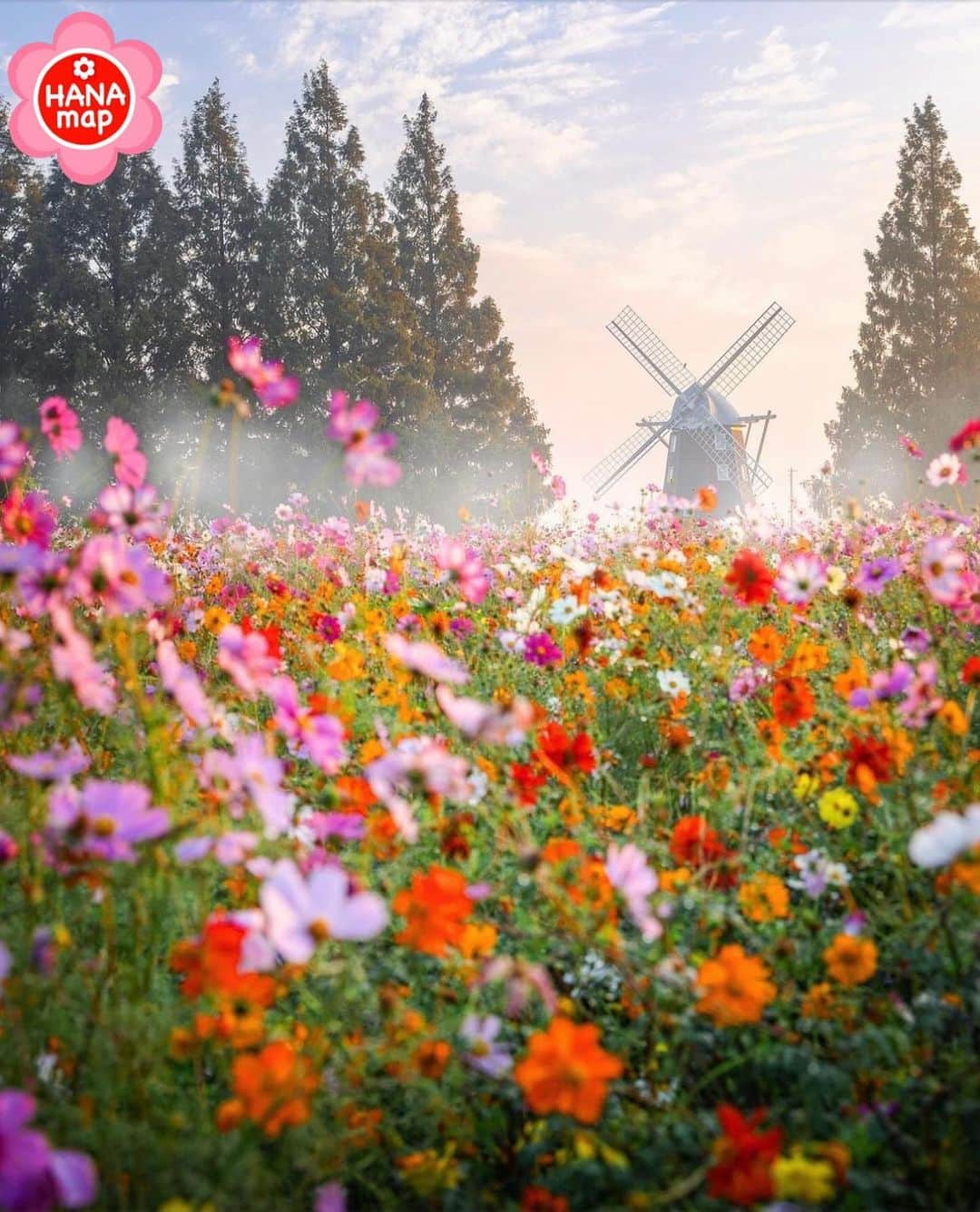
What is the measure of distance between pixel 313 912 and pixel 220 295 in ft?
75.8

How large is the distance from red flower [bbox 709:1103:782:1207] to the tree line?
20020 millimetres

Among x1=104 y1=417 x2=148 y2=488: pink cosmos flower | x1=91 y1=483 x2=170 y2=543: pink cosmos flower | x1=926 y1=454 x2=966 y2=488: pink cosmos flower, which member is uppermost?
x1=926 y1=454 x2=966 y2=488: pink cosmos flower

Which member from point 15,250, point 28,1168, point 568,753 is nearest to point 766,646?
point 568,753

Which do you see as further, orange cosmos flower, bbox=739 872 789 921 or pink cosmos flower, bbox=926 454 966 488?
pink cosmos flower, bbox=926 454 966 488

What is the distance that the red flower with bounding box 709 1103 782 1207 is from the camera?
105 centimetres

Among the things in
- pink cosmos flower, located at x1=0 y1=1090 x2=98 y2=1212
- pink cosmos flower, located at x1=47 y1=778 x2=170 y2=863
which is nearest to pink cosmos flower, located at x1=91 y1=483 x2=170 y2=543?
pink cosmos flower, located at x1=47 y1=778 x2=170 y2=863

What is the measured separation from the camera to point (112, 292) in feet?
70.2

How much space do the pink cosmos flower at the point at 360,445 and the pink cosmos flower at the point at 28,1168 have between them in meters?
1.06

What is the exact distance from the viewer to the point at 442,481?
22344 mm

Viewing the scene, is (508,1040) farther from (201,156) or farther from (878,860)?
(201,156)

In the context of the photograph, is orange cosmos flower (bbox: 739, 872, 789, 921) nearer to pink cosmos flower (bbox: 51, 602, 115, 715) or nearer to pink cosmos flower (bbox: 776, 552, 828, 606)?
pink cosmos flower (bbox: 776, 552, 828, 606)

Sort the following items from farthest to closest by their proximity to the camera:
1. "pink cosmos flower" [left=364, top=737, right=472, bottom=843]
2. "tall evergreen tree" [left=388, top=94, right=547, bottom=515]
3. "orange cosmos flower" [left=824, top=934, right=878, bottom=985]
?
"tall evergreen tree" [left=388, top=94, right=547, bottom=515] < "orange cosmos flower" [left=824, top=934, right=878, bottom=985] < "pink cosmos flower" [left=364, top=737, right=472, bottom=843]

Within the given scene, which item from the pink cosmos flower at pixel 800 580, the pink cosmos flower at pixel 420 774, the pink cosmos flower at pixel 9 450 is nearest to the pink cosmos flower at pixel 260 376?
the pink cosmos flower at pixel 9 450

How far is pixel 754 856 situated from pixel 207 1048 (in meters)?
1.25
